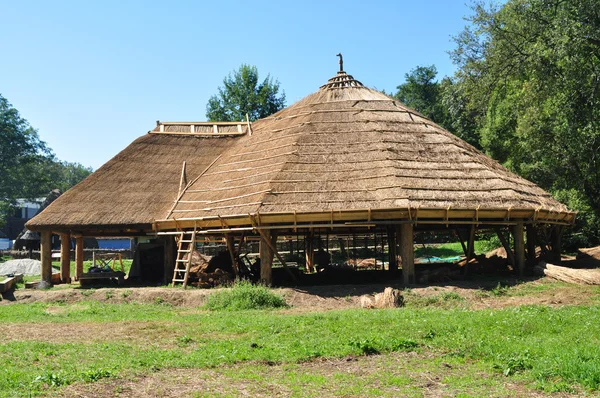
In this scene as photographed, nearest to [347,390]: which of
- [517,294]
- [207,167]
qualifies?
[517,294]

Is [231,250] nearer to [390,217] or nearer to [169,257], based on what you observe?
[169,257]

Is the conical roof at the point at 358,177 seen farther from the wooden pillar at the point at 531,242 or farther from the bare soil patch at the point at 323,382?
the bare soil patch at the point at 323,382

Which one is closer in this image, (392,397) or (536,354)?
(392,397)

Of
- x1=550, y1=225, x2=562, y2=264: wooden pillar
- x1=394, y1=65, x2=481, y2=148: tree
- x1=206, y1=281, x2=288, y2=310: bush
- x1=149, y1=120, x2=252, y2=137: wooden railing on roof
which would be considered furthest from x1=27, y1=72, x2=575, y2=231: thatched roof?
x1=394, y1=65, x2=481, y2=148: tree

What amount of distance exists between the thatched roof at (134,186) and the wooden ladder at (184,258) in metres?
1.59

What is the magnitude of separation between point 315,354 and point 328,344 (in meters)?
0.69

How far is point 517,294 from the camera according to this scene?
16.9 meters

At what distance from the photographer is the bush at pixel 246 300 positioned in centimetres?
1600

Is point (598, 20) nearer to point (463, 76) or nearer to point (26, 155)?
point (463, 76)

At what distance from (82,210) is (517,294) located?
15575 millimetres

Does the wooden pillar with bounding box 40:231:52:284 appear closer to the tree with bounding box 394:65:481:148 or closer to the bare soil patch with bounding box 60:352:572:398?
the bare soil patch with bounding box 60:352:572:398

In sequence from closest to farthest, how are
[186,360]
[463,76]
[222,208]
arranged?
[186,360], [222,208], [463,76]

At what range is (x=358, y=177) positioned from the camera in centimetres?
2014

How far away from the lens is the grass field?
793cm
